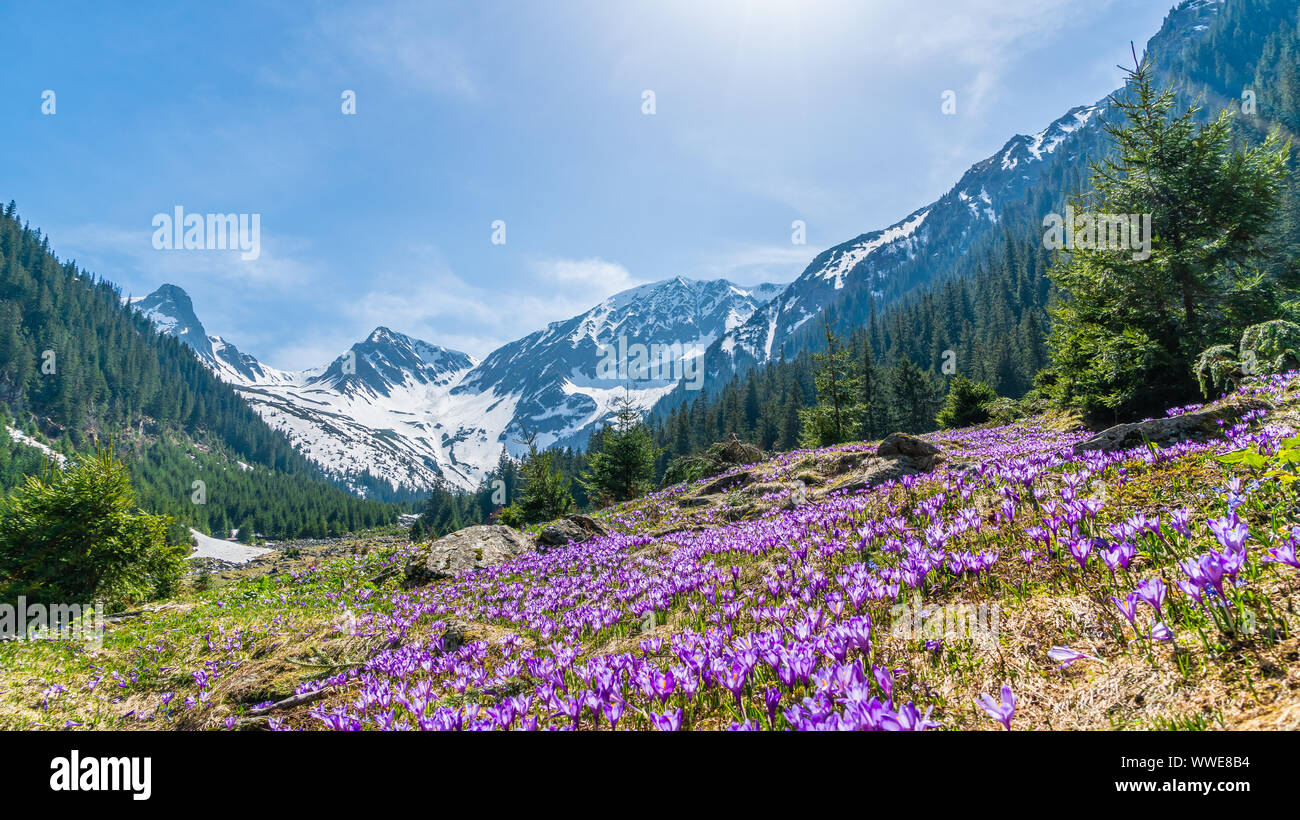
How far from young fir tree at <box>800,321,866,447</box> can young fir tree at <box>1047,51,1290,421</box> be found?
17.9 meters

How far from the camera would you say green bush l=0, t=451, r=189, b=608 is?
11.2 metres

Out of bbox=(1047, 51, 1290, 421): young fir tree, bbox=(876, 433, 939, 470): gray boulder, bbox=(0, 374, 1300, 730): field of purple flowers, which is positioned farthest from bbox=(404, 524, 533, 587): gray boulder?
bbox=(1047, 51, 1290, 421): young fir tree

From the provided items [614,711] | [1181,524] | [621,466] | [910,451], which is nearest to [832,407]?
[621,466]

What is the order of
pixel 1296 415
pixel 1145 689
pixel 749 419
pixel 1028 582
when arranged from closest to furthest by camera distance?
pixel 1145 689
pixel 1028 582
pixel 1296 415
pixel 749 419

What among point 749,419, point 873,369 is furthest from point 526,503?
point 749,419

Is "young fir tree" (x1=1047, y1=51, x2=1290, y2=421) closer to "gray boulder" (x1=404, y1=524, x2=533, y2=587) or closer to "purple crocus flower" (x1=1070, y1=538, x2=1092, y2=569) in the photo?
"purple crocus flower" (x1=1070, y1=538, x2=1092, y2=569)

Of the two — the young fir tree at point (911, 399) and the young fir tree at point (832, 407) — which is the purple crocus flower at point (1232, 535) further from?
the young fir tree at point (911, 399)

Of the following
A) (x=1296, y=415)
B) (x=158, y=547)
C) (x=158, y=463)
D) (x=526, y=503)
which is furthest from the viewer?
(x=158, y=463)

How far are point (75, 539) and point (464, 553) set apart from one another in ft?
28.1

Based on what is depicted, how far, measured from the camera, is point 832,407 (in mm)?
36688

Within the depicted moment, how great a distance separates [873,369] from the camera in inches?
2484

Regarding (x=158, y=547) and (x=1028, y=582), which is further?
(x=158, y=547)

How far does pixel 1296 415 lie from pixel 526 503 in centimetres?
2330
